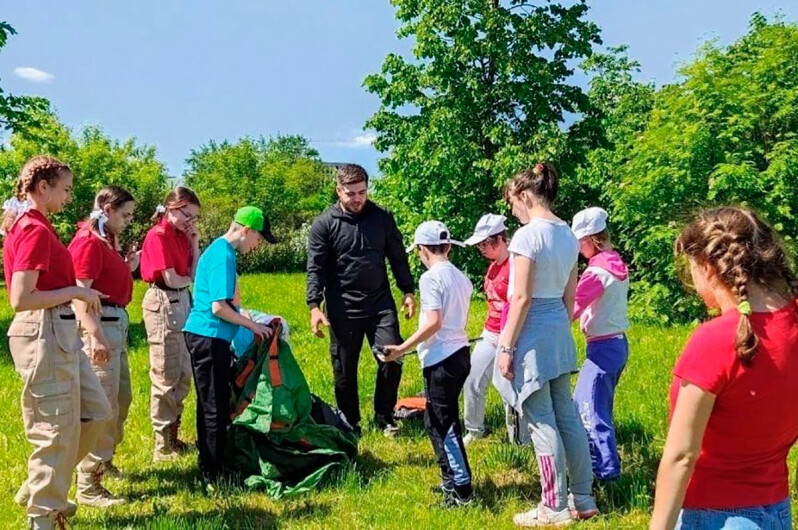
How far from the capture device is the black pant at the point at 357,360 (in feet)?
21.3

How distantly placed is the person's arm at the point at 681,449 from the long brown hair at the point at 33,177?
144 inches

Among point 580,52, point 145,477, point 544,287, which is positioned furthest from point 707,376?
point 580,52

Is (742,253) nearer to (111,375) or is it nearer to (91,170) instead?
(111,375)

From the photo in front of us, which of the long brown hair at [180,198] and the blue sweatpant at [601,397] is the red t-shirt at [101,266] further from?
the blue sweatpant at [601,397]

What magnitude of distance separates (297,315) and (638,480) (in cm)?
1191

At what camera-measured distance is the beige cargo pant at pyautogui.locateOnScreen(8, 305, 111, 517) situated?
4168 mm

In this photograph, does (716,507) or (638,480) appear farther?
(638,480)

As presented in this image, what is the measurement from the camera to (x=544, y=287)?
4.37 metres

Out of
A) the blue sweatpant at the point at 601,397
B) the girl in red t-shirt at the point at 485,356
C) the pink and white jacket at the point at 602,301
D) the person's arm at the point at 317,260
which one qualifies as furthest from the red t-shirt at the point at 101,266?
the blue sweatpant at the point at 601,397

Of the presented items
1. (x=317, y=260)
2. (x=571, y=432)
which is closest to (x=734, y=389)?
(x=571, y=432)

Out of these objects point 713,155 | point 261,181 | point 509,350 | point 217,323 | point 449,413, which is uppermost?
point 261,181

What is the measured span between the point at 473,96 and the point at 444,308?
1904 cm

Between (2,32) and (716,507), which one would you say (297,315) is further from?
(716,507)

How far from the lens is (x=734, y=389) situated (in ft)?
6.82
